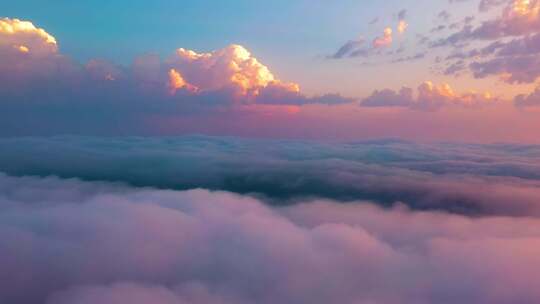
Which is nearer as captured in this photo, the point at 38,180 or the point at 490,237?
the point at 490,237

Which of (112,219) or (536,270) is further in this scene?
(112,219)

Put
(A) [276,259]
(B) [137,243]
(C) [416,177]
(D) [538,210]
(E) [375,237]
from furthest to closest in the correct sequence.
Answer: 1. (C) [416,177]
2. (D) [538,210]
3. (E) [375,237]
4. (B) [137,243]
5. (A) [276,259]

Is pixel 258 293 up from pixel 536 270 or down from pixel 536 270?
down

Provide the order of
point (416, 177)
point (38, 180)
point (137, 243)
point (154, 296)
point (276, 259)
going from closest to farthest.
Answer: point (154, 296)
point (276, 259)
point (137, 243)
point (416, 177)
point (38, 180)

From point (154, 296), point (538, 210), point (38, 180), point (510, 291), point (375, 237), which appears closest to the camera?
point (510, 291)

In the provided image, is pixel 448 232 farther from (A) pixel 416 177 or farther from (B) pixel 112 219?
(B) pixel 112 219

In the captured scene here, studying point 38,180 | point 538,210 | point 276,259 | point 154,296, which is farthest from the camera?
point 38,180

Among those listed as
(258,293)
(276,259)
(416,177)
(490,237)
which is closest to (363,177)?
(416,177)

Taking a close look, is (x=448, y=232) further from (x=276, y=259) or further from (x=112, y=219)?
(x=112, y=219)

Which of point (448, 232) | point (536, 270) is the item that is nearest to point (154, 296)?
point (536, 270)
